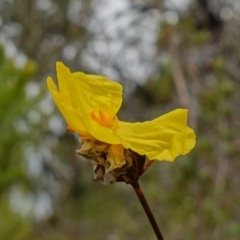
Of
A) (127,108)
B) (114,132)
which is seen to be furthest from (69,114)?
(127,108)

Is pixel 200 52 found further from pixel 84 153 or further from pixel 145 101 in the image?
pixel 84 153

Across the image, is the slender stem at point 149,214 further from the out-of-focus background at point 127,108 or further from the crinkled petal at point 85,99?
the out-of-focus background at point 127,108

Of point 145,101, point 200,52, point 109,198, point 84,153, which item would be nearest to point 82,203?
point 109,198

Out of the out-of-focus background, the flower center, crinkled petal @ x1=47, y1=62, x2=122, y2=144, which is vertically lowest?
the out-of-focus background

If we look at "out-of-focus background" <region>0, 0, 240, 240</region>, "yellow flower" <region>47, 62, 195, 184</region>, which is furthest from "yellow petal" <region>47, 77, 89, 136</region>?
"out-of-focus background" <region>0, 0, 240, 240</region>

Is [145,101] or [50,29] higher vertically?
[50,29]

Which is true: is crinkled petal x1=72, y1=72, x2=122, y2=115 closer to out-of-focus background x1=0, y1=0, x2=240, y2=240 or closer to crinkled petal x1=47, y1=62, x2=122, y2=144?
crinkled petal x1=47, y1=62, x2=122, y2=144

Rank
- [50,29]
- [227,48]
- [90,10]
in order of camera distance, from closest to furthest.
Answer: [227,48] → [90,10] → [50,29]

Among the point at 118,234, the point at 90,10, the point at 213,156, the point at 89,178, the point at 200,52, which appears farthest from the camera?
the point at 89,178
